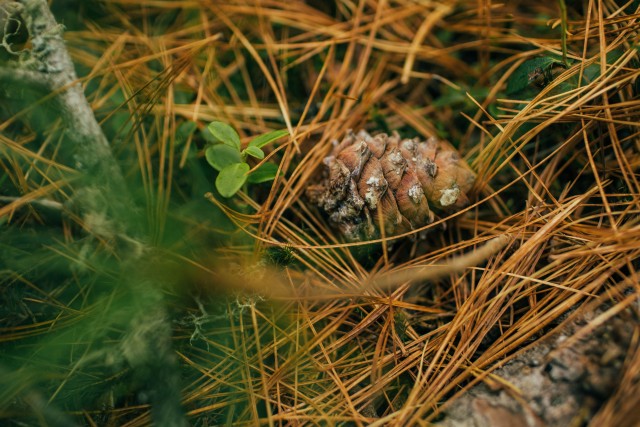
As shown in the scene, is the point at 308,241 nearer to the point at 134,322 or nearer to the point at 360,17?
the point at 134,322

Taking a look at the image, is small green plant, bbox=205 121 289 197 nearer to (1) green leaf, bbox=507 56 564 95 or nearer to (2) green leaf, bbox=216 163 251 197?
(2) green leaf, bbox=216 163 251 197

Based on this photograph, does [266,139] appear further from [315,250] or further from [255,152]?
[315,250]

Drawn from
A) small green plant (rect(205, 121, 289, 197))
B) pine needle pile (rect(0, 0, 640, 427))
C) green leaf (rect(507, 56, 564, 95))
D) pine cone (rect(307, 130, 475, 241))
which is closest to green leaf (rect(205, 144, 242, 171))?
small green plant (rect(205, 121, 289, 197))

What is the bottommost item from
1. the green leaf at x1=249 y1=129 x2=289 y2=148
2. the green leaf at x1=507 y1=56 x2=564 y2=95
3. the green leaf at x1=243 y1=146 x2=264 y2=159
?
the green leaf at x1=243 y1=146 x2=264 y2=159

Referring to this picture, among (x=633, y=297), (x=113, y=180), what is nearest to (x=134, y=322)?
(x=113, y=180)

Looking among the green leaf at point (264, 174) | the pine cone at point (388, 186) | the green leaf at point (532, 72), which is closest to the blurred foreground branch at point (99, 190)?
the green leaf at point (264, 174)
